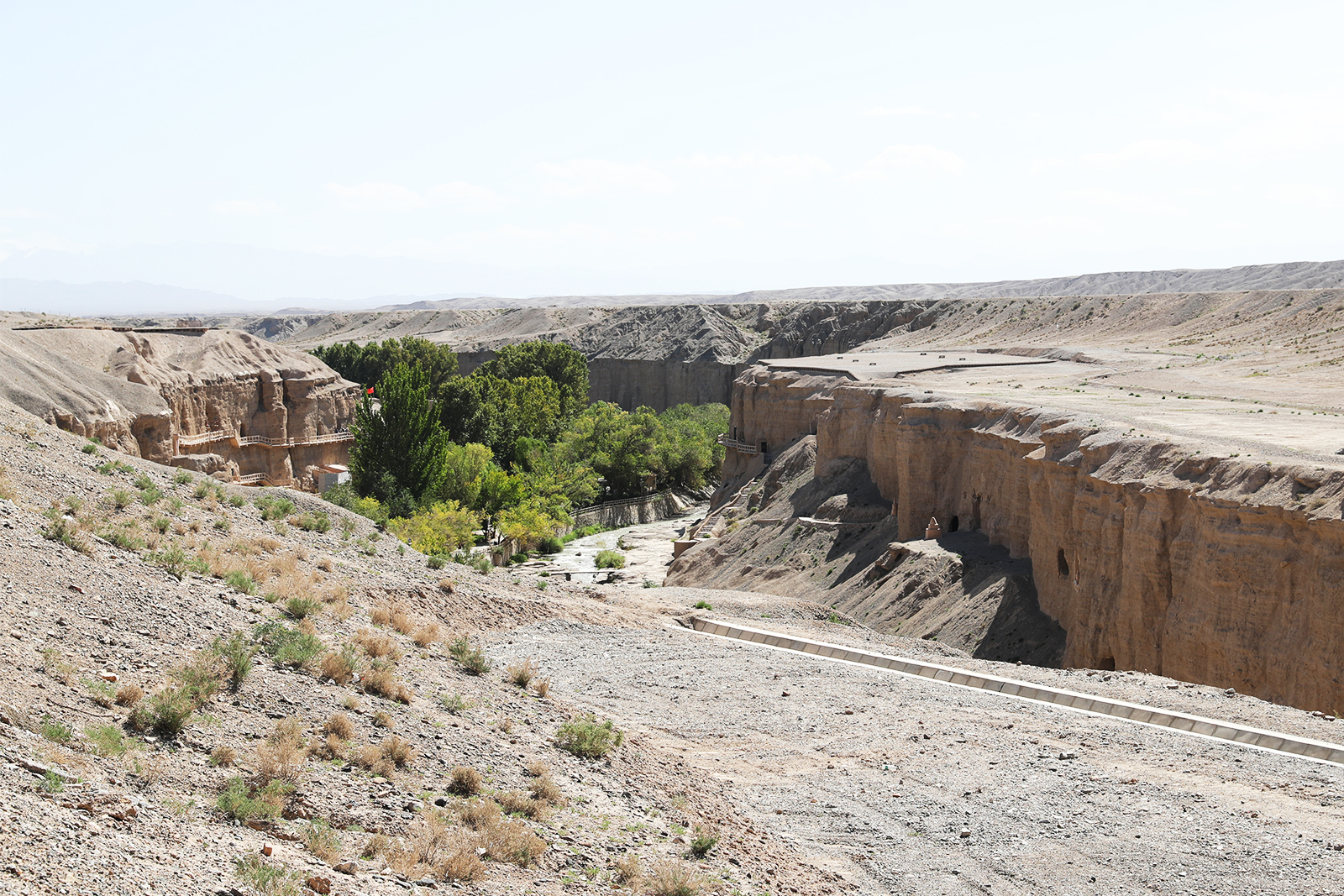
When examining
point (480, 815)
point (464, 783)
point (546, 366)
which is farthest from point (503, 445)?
point (480, 815)

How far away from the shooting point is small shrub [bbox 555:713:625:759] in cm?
1200

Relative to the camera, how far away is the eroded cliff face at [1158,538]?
18.9 meters

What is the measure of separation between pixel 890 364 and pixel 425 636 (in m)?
42.4

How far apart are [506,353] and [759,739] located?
70529mm

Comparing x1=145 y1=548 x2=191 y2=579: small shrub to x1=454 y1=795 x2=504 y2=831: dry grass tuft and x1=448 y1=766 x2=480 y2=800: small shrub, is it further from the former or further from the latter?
x1=454 y1=795 x2=504 y2=831: dry grass tuft

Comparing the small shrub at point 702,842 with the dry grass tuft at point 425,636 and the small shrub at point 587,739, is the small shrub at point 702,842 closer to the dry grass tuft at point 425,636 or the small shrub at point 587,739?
the small shrub at point 587,739

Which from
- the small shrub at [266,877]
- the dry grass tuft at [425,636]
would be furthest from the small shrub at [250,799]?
the dry grass tuft at [425,636]

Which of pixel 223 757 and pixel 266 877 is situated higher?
pixel 223 757

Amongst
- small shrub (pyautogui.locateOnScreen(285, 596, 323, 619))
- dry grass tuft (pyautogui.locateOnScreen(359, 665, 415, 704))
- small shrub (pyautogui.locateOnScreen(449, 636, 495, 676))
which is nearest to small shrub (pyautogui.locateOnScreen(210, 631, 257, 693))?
dry grass tuft (pyautogui.locateOnScreen(359, 665, 415, 704))

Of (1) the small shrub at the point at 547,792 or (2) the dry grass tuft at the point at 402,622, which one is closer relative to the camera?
(1) the small shrub at the point at 547,792

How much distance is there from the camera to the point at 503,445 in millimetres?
58281

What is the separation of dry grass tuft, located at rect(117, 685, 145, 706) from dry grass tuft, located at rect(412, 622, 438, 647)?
4.87 metres

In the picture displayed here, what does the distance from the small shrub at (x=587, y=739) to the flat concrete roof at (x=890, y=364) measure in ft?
120

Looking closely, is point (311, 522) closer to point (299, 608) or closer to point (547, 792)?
point (299, 608)
